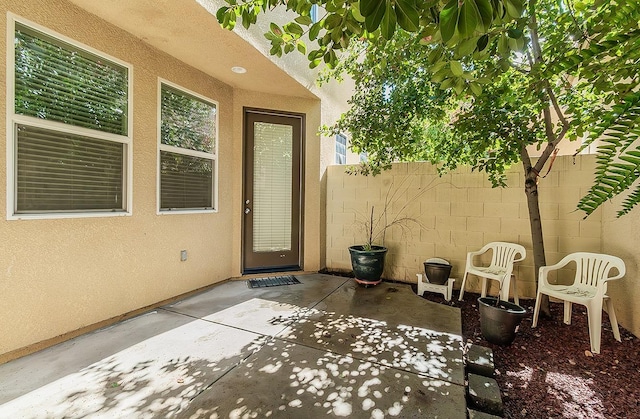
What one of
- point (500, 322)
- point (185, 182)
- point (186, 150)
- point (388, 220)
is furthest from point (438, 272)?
point (186, 150)

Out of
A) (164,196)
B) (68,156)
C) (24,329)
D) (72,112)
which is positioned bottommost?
(24,329)

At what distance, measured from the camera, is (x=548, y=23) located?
2.35m

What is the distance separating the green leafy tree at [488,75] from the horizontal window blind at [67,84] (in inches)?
58.4

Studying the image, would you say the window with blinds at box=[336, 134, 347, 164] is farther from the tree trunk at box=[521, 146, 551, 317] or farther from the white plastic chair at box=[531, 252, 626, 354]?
the white plastic chair at box=[531, 252, 626, 354]

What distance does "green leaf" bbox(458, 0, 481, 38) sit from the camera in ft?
1.96

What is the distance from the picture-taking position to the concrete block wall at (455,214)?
317cm

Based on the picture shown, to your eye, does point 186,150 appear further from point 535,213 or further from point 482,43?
point 535,213

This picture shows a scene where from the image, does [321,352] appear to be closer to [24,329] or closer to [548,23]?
[24,329]

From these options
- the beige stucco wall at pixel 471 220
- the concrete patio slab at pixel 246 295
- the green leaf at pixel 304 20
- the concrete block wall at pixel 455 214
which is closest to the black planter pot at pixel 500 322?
the beige stucco wall at pixel 471 220

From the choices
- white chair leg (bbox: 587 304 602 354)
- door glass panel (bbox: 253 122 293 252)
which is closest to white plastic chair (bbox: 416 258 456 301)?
white chair leg (bbox: 587 304 602 354)

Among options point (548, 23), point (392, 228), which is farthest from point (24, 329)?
point (548, 23)

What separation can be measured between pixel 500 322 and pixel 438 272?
1.18 metres

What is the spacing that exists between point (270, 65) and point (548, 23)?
8.94ft

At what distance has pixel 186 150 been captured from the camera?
10.9 feet
